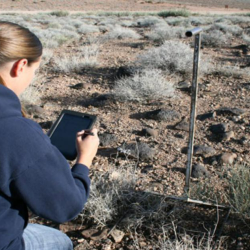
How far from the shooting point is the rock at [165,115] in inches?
206

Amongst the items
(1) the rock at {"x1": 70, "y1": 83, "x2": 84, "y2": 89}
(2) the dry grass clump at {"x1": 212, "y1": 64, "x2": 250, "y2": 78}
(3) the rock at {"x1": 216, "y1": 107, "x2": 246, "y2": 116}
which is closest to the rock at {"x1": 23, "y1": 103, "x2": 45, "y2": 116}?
(1) the rock at {"x1": 70, "y1": 83, "x2": 84, "y2": 89}

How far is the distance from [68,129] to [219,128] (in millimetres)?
3009

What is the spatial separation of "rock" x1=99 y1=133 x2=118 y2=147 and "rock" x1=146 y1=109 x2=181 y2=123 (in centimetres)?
84

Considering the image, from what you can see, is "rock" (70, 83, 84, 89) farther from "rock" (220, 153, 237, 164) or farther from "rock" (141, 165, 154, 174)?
"rock" (220, 153, 237, 164)

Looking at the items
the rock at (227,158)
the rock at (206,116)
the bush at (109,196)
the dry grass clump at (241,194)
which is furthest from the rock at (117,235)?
the rock at (206,116)

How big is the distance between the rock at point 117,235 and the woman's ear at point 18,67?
5.77ft

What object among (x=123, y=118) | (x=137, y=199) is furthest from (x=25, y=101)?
(x=137, y=199)

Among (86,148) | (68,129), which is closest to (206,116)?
(68,129)

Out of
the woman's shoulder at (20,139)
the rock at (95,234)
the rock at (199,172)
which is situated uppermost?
the woman's shoulder at (20,139)

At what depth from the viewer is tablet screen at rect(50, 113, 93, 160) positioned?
2214 mm

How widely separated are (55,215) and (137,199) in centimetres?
182

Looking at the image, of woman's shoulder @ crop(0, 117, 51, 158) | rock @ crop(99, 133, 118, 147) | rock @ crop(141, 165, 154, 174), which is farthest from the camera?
rock @ crop(99, 133, 118, 147)

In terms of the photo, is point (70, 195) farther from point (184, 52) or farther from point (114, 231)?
point (184, 52)

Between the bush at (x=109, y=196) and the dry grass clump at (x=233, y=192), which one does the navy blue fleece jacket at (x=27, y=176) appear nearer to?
the bush at (x=109, y=196)
